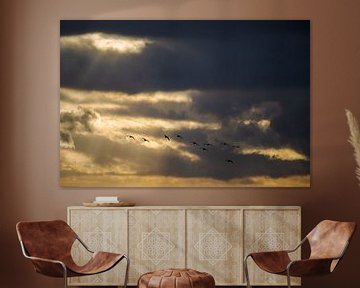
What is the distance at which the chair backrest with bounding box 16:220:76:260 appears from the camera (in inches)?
237

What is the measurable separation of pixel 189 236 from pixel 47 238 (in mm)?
1356

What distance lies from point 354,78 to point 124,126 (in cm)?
245

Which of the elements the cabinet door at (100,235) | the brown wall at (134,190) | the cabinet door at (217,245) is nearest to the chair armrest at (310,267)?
the cabinet door at (217,245)

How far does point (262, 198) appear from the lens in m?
6.95

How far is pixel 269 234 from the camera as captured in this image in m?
6.51

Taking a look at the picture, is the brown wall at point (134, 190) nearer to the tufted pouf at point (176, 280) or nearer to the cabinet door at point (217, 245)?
the cabinet door at point (217, 245)

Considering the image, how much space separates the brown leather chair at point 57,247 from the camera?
19.5 feet

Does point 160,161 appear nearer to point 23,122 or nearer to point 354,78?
point 23,122

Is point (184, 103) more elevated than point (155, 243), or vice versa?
point (184, 103)

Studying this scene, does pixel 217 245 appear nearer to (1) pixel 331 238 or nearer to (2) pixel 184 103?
(1) pixel 331 238

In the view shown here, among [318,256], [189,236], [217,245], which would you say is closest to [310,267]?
[318,256]

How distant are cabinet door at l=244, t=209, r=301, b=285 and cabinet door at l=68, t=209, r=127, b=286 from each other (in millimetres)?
1217

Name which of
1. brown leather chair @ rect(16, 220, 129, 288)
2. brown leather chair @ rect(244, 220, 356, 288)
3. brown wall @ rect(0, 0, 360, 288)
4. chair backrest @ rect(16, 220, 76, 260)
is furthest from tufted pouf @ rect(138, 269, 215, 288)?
brown wall @ rect(0, 0, 360, 288)

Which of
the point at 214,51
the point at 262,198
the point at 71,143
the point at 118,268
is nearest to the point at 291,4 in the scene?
the point at 214,51
